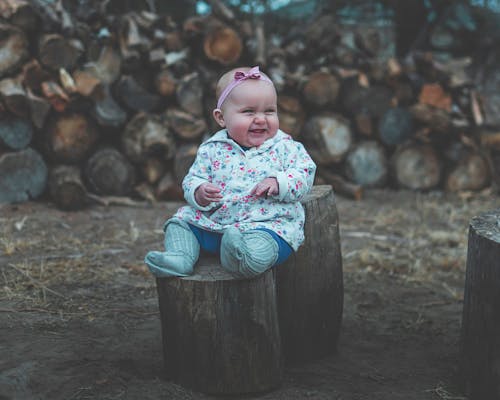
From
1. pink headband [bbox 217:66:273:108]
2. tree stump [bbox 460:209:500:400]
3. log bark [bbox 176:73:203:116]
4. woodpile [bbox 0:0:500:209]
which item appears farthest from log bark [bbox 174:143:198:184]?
tree stump [bbox 460:209:500:400]

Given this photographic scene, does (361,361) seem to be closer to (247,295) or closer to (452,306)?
(247,295)

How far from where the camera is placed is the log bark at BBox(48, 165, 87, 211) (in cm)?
559

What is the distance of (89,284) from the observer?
3842 mm

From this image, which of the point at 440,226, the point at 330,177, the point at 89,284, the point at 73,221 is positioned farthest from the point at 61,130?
the point at 440,226

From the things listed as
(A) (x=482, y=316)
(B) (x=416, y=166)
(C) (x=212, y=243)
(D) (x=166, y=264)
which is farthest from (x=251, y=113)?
(B) (x=416, y=166)

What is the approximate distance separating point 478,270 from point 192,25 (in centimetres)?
425

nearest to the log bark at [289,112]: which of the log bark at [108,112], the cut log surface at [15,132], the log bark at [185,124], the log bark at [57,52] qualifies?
the log bark at [185,124]

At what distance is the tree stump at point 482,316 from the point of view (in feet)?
7.67

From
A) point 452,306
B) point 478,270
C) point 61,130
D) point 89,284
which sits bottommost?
point 452,306

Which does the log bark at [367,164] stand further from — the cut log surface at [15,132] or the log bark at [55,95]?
the cut log surface at [15,132]

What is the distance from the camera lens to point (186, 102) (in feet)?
19.6

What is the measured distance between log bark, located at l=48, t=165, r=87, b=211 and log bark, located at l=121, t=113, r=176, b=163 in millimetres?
575

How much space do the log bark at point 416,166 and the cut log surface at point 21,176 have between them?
3.71 meters

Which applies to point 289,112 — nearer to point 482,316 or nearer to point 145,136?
point 145,136
